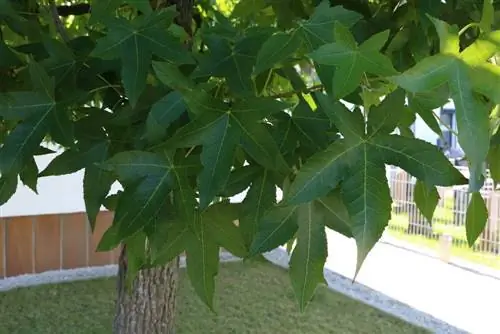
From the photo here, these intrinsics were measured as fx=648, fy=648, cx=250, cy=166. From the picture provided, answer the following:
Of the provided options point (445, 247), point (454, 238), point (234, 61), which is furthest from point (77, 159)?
point (454, 238)

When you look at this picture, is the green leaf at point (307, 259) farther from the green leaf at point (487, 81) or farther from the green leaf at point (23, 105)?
the green leaf at point (23, 105)

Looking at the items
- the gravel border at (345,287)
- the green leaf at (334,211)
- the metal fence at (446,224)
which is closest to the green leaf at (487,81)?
the green leaf at (334,211)

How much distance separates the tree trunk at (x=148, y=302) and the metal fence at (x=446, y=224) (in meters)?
2.63

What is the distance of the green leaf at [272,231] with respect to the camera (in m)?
0.73

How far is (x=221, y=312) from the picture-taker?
10.9ft

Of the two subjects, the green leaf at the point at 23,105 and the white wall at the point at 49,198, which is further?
the white wall at the point at 49,198

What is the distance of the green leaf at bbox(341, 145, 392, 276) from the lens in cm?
62

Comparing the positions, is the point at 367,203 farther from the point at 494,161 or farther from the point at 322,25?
the point at 494,161

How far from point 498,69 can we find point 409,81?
100 mm

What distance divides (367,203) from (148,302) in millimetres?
1438

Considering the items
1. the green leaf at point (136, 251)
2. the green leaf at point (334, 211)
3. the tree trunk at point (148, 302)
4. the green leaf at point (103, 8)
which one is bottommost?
the tree trunk at point (148, 302)

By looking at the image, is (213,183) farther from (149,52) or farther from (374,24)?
(374,24)

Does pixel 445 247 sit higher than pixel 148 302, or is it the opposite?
pixel 148 302

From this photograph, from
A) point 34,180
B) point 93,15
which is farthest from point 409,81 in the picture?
point 34,180
